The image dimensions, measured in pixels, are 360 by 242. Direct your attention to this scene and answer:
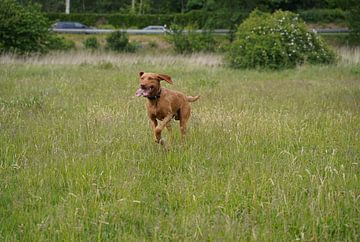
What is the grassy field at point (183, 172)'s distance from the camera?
353 cm

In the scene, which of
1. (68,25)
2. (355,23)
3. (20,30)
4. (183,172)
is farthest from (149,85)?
(68,25)

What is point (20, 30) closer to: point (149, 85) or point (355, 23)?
point (149, 85)

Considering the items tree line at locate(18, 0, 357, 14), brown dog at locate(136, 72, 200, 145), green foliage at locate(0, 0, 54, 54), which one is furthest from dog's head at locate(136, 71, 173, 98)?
tree line at locate(18, 0, 357, 14)

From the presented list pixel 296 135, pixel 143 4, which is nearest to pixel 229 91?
pixel 296 135

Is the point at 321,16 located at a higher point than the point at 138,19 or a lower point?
higher

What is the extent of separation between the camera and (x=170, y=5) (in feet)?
176

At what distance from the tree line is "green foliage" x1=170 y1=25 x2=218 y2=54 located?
7.15 m

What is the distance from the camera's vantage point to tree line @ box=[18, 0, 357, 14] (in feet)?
120

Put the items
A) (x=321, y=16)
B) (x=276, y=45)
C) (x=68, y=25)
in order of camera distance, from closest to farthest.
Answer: (x=276, y=45), (x=68, y=25), (x=321, y=16)

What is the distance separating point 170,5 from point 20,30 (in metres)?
32.4

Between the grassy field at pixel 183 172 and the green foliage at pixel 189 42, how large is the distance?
19.1 meters

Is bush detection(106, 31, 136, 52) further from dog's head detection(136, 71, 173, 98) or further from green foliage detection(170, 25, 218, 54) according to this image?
dog's head detection(136, 71, 173, 98)

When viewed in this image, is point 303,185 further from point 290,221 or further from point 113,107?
point 113,107

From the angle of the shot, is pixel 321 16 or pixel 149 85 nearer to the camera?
pixel 149 85
